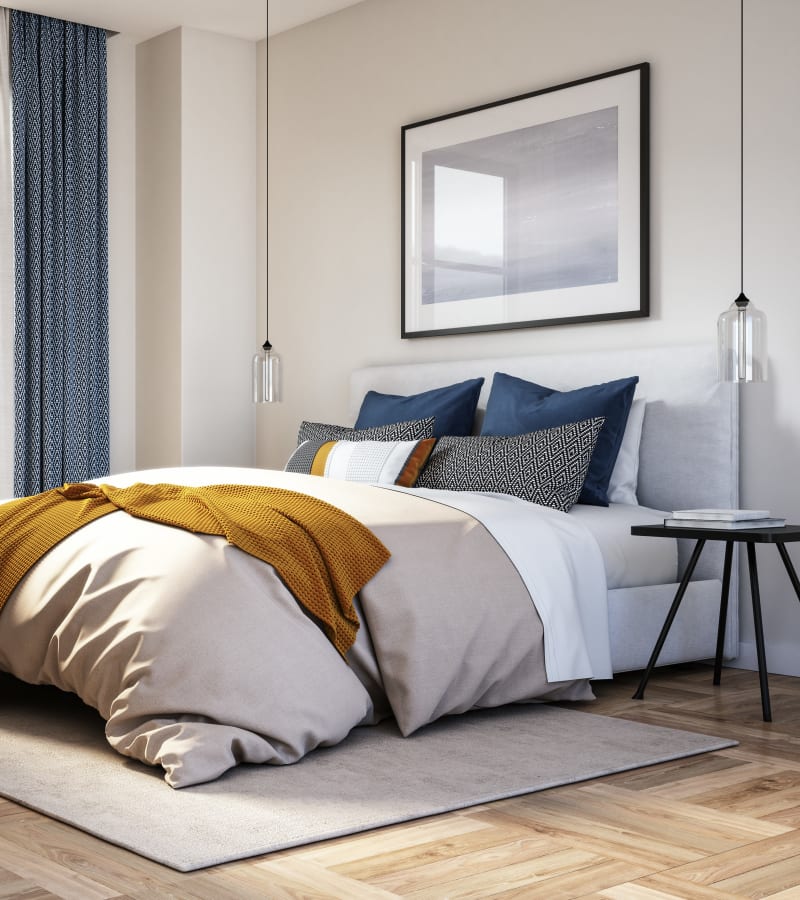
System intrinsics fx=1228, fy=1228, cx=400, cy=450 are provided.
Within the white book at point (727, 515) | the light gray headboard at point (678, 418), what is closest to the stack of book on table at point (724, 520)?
the white book at point (727, 515)

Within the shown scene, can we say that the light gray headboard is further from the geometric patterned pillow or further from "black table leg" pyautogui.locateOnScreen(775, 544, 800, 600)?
"black table leg" pyautogui.locateOnScreen(775, 544, 800, 600)

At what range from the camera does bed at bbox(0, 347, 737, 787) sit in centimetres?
263

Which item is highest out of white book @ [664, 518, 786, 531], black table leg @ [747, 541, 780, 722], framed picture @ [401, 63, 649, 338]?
framed picture @ [401, 63, 649, 338]

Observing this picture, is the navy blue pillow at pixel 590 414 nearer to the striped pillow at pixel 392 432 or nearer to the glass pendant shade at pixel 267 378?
the striped pillow at pixel 392 432

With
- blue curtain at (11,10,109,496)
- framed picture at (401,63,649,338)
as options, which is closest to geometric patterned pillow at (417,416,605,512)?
framed picture at (401,63,649,338)

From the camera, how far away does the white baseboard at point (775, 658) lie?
3.92 metres

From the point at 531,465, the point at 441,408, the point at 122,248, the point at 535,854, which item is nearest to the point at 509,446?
the point at 531,465

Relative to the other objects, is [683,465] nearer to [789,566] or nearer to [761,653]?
[789,566]

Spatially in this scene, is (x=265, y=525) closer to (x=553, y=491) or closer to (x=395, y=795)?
(x=395, y=795)

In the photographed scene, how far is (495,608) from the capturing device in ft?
10.4

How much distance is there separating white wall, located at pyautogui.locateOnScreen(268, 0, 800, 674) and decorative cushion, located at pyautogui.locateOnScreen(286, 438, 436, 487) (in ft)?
2.64

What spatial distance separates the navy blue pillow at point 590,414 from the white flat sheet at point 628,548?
100 mm

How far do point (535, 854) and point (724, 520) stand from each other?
154cm

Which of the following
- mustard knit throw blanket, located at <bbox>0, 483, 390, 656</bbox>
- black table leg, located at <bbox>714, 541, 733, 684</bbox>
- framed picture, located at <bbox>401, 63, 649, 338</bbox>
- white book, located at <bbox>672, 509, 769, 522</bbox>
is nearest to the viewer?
mustard knit throw blanket, located at <bbox>0, 483, 390, 656</bbox>
